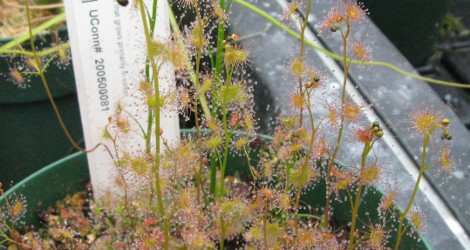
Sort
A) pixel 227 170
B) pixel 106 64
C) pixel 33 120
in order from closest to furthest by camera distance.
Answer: pixel 106 64
pixel 227 170
pixel 33 120

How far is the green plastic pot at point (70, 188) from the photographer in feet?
2.76

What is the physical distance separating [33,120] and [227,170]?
0.48 m

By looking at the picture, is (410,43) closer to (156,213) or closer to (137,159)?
Answer: (156,213)

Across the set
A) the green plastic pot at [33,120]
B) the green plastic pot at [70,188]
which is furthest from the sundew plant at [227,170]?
the green plastic pot at [33,120]

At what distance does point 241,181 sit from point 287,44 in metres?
0.26

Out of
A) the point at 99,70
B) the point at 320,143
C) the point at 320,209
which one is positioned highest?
the point at 99,70

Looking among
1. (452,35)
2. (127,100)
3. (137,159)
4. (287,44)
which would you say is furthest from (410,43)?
(137,159)

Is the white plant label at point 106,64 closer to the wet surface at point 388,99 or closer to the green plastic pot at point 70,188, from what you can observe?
the green plastic pot at point 70,188

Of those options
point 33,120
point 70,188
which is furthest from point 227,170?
point 33,120

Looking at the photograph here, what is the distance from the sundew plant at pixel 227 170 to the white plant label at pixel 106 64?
3 centimetres

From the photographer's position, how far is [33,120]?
120 cm

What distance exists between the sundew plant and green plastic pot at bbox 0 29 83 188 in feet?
0.39

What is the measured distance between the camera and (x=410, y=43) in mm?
1577

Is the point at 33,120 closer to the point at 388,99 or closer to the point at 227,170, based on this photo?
the point at 227,170
